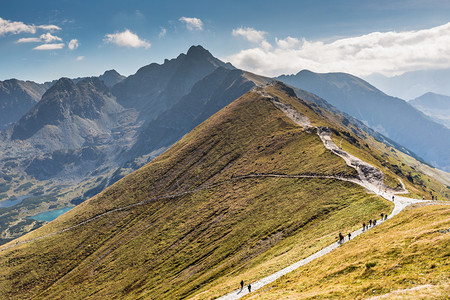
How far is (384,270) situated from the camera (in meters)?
37.1

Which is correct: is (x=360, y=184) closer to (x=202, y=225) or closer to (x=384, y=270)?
(x=384, y=270)

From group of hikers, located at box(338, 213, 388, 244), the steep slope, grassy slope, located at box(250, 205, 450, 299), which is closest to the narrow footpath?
group of hikers, located at box(338, 213, 388, 244)

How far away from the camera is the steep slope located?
8371cm

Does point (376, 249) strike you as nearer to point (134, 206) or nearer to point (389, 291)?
point (389, 291)

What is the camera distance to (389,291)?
31594 mm

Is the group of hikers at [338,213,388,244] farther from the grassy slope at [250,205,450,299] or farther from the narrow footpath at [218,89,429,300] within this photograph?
the grassy slope at [250,205,450,299]

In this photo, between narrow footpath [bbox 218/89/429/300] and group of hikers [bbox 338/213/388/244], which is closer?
narrow footpath [bbox 218/89/429/300]

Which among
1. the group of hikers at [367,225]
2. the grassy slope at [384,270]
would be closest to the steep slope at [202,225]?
the group of hikers at [367,225]

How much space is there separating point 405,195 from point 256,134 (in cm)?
11657

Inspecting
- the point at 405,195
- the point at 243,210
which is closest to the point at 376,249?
the point at 405,195

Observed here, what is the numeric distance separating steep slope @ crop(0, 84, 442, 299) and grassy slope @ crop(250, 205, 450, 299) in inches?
581

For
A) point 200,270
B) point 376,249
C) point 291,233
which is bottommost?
point 200,270

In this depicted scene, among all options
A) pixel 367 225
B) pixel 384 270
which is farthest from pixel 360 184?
pixel 384 270

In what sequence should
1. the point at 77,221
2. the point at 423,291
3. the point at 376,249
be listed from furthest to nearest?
1. the point at 77,221
2. the point at 376,249
3. the point at 423,291
